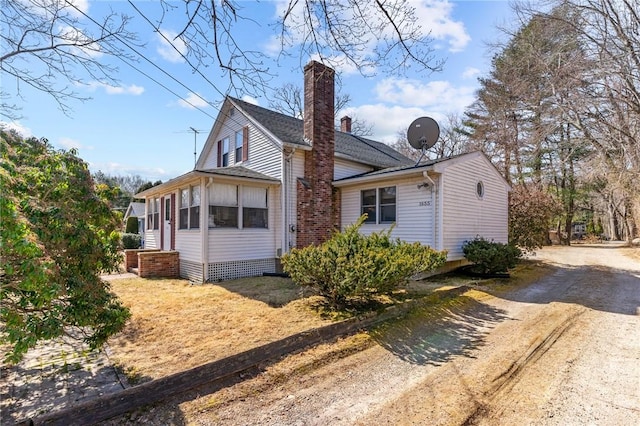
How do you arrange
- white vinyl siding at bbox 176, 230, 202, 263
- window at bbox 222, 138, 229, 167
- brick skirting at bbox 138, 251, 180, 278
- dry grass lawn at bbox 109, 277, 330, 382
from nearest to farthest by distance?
dry grass lawn at bbox 109, 277, 330, 382 → white vinyl siding at bbox 176, 230, 202, 263 → brick skirting at bbox 138, 251, 180, 278 → window at bbox 222, 138, 229, 167

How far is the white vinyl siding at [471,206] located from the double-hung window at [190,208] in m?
7.41

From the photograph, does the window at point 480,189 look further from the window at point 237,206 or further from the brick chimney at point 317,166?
the window at point 237,206

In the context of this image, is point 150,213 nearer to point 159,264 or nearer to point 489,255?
point 159,264

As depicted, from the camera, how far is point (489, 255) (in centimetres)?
925

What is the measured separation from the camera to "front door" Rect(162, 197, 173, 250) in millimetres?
11445

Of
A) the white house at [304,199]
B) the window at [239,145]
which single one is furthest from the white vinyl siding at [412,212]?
the window at [239,145]

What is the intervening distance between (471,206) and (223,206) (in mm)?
8012

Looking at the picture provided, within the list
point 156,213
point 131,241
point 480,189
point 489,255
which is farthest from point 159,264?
point 480,189

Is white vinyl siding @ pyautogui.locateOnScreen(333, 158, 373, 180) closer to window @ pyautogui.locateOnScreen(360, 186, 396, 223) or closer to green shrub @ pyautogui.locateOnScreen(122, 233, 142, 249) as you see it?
window @ pyautogui.locateOnScreen(360, 186, 396, 223)

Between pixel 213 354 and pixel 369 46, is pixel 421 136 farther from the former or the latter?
pixel 213 354

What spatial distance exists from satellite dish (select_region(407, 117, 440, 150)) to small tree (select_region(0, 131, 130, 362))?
9744mm

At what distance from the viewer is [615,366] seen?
3.98 m

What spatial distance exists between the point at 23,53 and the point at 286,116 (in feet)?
29.0

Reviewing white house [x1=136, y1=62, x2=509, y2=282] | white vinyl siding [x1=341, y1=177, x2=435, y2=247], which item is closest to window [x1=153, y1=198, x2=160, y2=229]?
white house [x1=136, y1=62, x2=509, y2=282]
